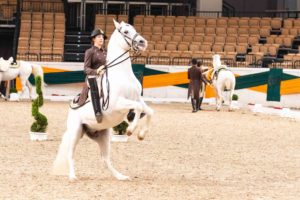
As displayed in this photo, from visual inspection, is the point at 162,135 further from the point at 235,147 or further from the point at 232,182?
the point at 232,182

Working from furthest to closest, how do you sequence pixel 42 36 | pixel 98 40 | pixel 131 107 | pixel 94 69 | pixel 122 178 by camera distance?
pixel 42 36, pixel 98 40, pixel 94 69, pixel 122 178, pixel 131 107

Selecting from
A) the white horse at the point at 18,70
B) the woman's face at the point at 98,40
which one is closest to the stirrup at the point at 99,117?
the woman's face at the point at 98,40

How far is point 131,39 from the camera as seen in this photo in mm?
12508

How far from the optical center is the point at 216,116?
28734mm

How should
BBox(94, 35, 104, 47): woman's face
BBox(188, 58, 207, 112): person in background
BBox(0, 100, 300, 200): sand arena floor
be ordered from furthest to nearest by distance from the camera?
1. BBox(188, 58, 207, 112): person in background
2. BBox(94, 35, 104, 47): woman's face
3. BBox(0, 100, 300, 200): sand arena floor

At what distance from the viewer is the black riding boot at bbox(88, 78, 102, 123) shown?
1237 cm

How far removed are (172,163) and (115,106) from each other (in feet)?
11.4

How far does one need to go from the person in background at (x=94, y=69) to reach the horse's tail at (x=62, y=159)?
0.58 m

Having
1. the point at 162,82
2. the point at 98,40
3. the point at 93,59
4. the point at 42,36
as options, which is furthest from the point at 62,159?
the point at 42,36

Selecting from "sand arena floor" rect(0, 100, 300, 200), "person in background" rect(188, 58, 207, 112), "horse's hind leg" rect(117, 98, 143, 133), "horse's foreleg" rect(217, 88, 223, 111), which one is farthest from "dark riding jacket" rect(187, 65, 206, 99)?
"horse's hind leg" rect(117, 98, 143, 133)

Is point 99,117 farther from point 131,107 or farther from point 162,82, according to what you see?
point 162,82

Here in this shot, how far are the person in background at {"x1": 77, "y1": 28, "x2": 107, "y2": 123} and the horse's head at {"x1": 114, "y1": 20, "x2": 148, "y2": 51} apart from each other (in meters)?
0.52

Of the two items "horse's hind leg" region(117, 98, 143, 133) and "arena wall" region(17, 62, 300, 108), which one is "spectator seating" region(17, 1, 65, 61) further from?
"horse's hind leg" region(117, 98, 143, 133)

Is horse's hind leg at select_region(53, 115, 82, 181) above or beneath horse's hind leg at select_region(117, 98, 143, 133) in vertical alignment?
beneath
